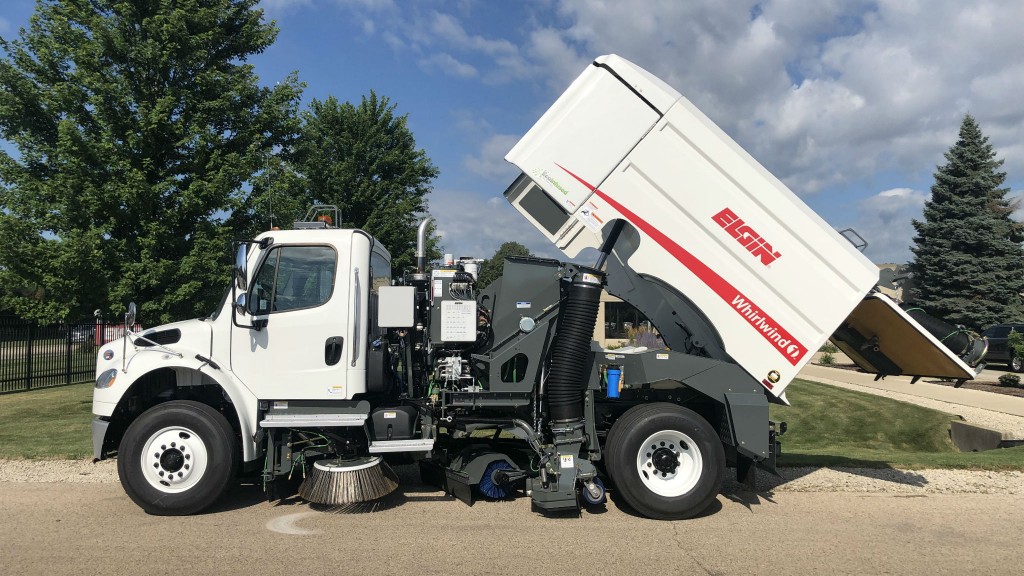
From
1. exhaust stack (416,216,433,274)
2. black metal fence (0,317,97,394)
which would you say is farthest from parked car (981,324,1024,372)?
black metal fence (0,317,97,394)

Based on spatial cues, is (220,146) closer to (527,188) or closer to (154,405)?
(154,405)

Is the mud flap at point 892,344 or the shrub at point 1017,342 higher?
the mud flap at point 892,344

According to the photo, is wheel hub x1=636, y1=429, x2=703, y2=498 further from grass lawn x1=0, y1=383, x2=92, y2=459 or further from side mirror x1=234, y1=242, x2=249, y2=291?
grass lawn x1=0, y1=383, x2=92, y2=459

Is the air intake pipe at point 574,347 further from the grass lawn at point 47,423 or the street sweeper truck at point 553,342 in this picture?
the grass lawn at point 47,423

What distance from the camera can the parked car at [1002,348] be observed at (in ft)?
66.7

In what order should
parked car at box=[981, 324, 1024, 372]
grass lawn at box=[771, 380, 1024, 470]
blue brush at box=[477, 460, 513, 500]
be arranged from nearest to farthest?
blue brush at box=[477, 460, 513, 500] → grass lawn at box=[771, 380, 1024, 470] → parked car at box=[981, 324, 1024, 372]

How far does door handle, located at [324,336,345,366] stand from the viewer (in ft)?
18.7

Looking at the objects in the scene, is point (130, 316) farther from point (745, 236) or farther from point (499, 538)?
point (745, 236)

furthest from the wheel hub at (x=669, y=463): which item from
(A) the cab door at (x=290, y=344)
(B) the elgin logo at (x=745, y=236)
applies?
(A) the cab door at (x=290, y=344)

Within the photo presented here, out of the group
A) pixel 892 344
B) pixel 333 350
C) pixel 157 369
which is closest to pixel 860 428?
pixel 892 344

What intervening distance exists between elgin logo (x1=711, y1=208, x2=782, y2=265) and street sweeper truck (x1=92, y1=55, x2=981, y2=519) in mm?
13

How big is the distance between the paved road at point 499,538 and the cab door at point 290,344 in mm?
1134

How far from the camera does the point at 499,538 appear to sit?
4980 millimetres

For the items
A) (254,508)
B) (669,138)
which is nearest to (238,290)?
(254,508)
